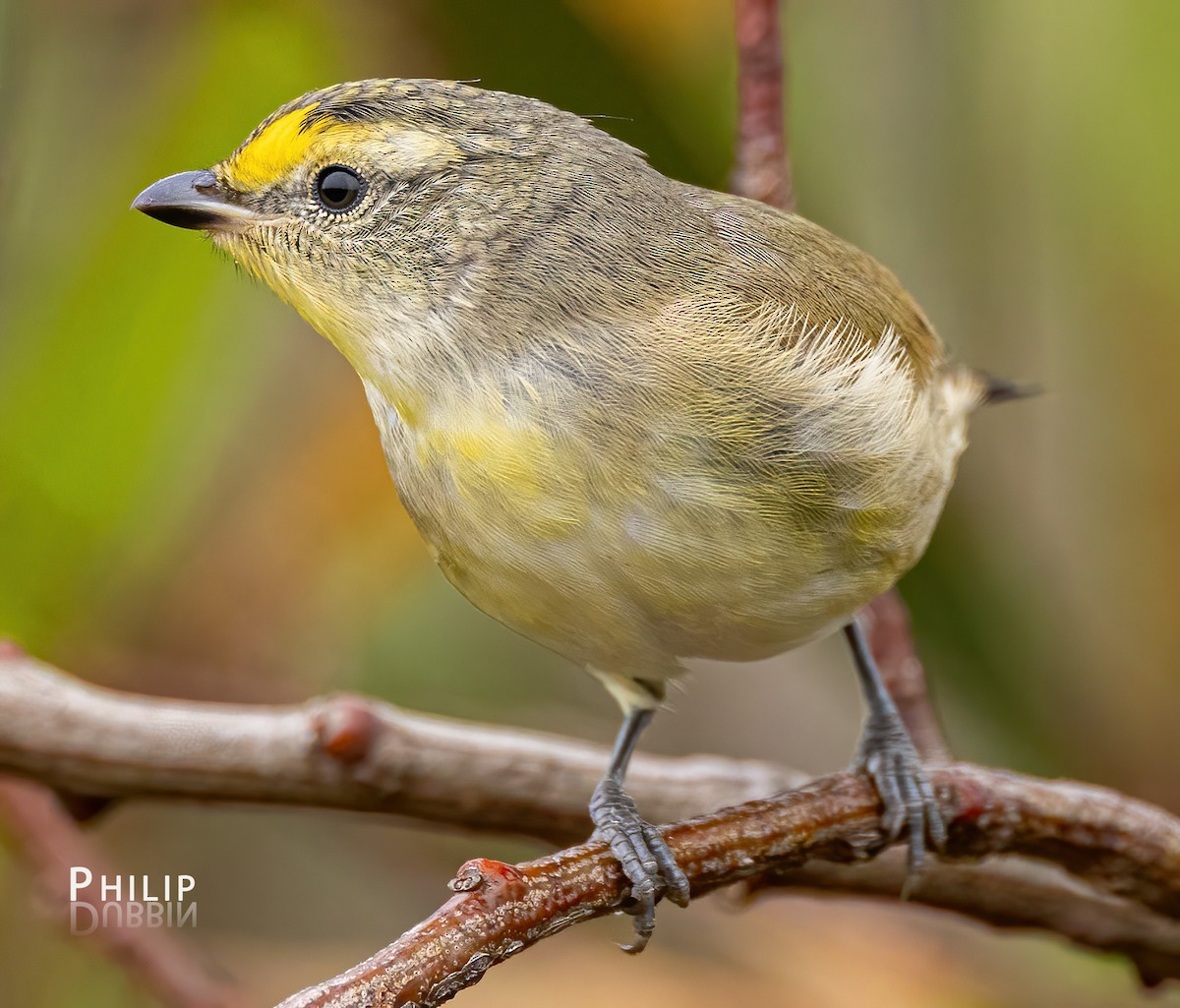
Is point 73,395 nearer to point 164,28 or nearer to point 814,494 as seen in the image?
point 164,28

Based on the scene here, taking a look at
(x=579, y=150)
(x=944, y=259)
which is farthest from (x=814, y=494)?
(x=944, y=259)

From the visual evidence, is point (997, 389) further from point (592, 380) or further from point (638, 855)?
point (638, 855)

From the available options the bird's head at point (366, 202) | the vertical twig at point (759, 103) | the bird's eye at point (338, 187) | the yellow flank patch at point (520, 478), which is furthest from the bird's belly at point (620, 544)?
the vertical twig at point (759, 103)

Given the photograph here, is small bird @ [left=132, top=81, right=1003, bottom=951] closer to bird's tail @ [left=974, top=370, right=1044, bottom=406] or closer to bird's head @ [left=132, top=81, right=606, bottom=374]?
bird's head @ [left=132, top=81, right=606, bottom=374]

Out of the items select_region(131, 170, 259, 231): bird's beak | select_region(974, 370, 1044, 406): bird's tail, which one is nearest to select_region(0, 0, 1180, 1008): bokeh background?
select_region(974, 370, 1044, 406): bird's tail

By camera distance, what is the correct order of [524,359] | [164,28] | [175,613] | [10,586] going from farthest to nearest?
[175,613], [164,28], [10,586], [524,359]

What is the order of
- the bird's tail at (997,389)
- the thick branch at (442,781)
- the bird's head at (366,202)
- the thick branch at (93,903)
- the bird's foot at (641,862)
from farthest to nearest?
1. the bird's tail at (997,389)
2. the thick branch at (93,903)
3. the thick branch at (442,781)
4. the bird's head at (366,202)
5. the bird's foot at (641,862)

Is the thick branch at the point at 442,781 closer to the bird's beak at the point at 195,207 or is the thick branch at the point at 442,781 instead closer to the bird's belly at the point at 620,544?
the bird's belly at the point at 620,544
